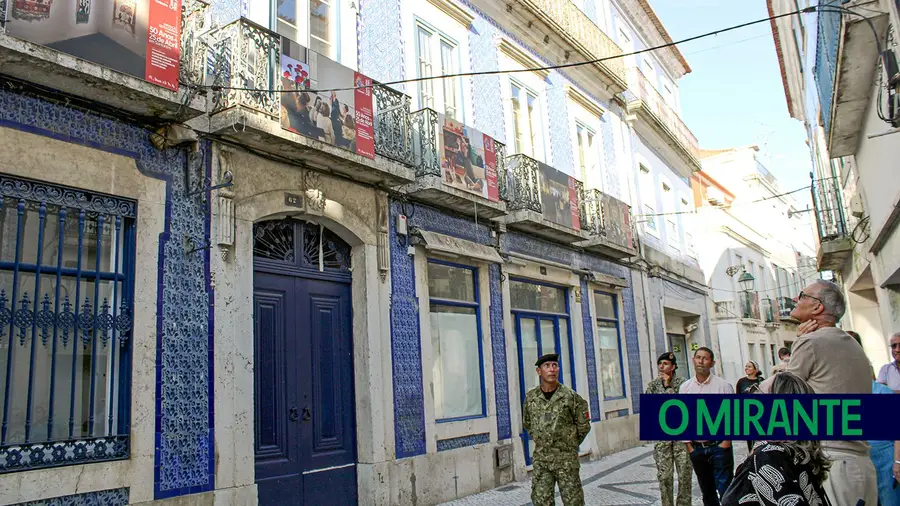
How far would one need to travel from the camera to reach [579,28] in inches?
558

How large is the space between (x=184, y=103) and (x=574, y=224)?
7.65 m

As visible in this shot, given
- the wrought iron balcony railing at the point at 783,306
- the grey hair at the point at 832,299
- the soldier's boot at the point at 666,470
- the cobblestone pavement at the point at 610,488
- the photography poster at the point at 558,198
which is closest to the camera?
the grey hair at the point at 832,299

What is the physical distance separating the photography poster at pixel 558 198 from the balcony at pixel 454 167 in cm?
126

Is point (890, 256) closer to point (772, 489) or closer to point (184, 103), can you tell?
point (772, 489)

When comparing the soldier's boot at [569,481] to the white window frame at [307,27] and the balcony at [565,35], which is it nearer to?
the white window frame at [307,27]

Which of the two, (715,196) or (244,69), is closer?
(244,69)

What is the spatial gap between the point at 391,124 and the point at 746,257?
2084 centimetres

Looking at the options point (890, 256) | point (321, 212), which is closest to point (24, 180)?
point (321, 212)

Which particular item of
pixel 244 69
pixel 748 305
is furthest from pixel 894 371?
pixel 748 305

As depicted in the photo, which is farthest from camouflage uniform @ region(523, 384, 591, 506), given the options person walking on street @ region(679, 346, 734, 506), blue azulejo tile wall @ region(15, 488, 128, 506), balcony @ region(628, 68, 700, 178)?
balcony @ region(628, 68, 700, 178)

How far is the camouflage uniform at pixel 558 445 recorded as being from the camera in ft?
17.4

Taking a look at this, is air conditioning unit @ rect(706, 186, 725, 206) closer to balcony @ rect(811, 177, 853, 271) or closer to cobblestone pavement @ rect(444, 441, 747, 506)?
balcony @ rect(811, 177, 853, 271)

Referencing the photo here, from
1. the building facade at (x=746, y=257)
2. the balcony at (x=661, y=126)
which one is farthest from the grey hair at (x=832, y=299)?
the building facade at (x=746, y=257)

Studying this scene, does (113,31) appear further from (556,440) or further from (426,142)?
(556,440)
